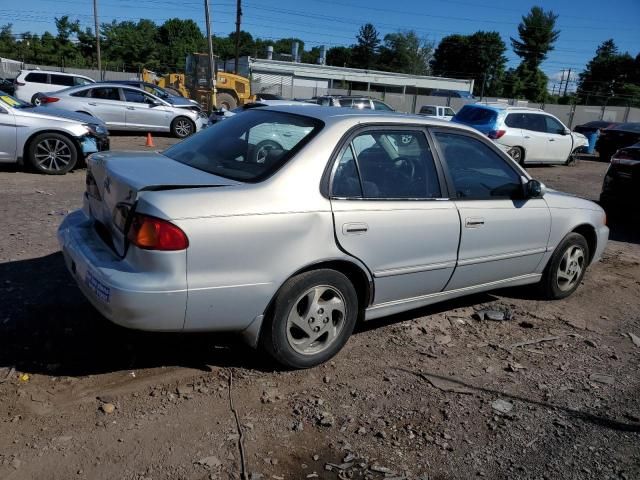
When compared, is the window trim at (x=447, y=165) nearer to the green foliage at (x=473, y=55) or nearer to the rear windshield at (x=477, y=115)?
the rear windshield at (x=477, y=115)

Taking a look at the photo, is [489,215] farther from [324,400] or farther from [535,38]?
[535,38]

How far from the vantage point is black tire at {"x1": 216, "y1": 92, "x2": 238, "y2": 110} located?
2955 cm

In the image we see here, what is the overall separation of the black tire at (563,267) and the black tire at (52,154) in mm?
7784

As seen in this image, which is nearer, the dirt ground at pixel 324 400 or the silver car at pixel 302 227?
the dirt ground at pixel 324 400

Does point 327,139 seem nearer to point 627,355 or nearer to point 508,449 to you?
point 508,449

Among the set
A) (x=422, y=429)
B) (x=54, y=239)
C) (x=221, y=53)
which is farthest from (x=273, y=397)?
(x=221, y=53)

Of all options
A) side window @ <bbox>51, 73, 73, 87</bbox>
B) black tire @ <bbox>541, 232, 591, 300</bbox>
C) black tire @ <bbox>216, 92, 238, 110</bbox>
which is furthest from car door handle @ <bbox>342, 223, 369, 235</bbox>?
black tire @ <bbox>216, 92, 238, 110</bbox>

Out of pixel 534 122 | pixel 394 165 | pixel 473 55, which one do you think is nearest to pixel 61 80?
pixel 534 122

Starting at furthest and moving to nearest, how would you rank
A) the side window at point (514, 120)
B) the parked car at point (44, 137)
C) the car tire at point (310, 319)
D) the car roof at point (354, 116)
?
the side window at point (514, 120), the parked car at point (44, 137), the car roof at point (354, 116), the car tire at point (310, 319)

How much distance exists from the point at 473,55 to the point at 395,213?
108 metres

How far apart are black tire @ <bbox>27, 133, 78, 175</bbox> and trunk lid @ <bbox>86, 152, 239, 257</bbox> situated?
6.16 metres

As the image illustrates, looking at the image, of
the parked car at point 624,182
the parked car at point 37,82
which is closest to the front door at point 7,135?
the parked car at point 624,182

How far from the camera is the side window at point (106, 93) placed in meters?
15.7

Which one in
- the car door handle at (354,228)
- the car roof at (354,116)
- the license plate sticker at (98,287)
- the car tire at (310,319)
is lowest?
the car tire at (310,319)
